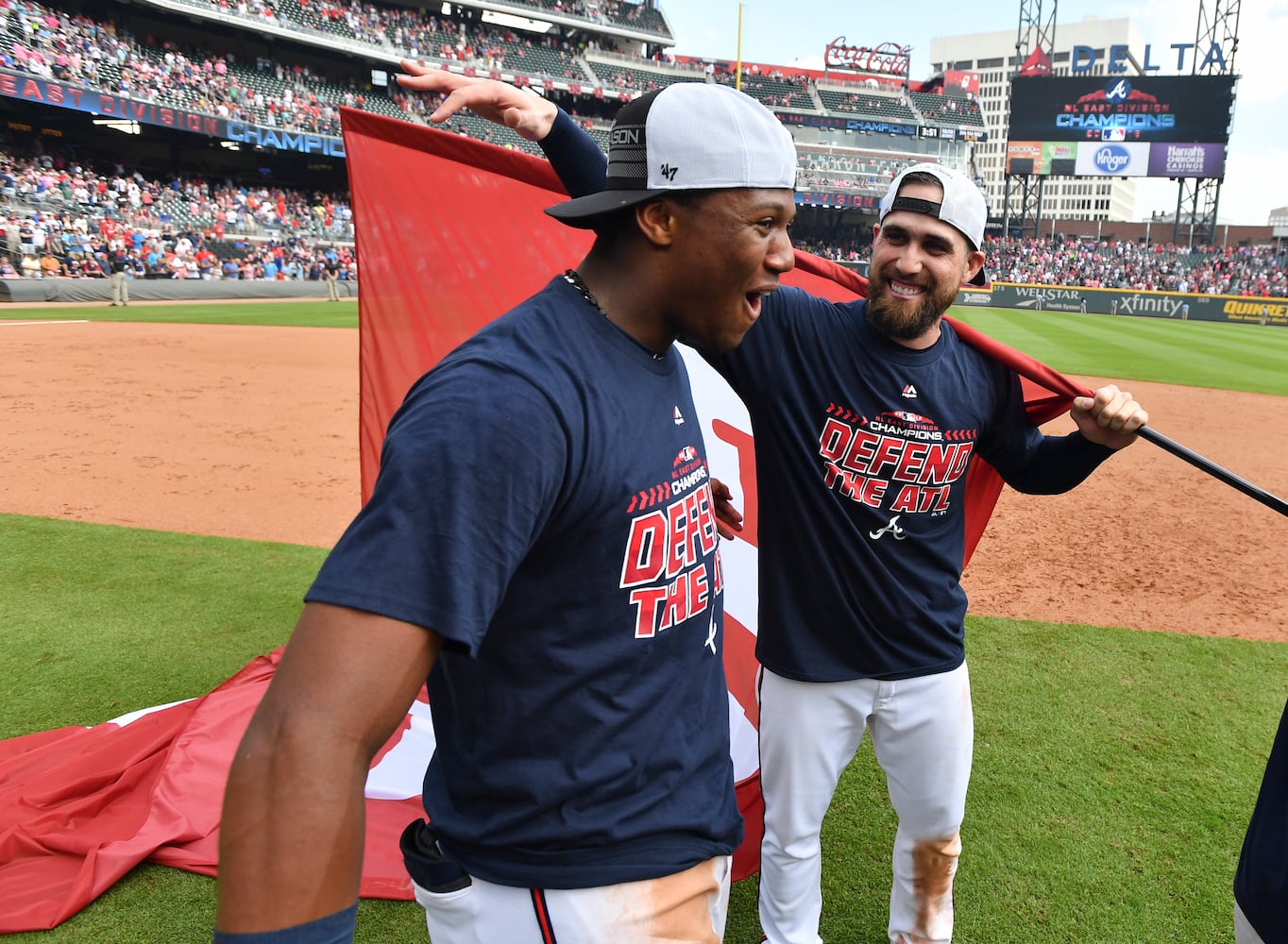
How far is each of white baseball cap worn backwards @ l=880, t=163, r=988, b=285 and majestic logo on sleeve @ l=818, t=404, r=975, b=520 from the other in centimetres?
66

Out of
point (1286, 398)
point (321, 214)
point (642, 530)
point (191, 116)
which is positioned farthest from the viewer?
point (321, 214)

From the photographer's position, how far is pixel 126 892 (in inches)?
125

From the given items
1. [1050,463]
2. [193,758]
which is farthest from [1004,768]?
[193,758]

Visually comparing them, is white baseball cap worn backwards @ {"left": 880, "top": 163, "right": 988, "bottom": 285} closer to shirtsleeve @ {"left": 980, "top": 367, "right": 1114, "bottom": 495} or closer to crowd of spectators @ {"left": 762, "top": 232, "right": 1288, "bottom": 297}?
shirtsleeve @ {"left": 980, "top": 367, "right": 1114, "bottom": 495}

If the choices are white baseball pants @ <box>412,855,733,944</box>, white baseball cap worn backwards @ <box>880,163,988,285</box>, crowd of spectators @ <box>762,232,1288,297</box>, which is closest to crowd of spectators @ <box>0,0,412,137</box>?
crowd of spectators @ <box>762,232,1288,297</box>

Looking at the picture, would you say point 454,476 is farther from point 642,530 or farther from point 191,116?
point 191,116

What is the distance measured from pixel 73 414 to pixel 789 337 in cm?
1164

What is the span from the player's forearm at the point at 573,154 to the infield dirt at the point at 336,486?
16.0ft

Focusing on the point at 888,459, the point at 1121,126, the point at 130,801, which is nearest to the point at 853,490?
the point at 888,459

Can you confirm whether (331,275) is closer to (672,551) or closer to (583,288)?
(583,288)

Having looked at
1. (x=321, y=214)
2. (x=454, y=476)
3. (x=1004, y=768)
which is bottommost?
(x=1004, y=768)

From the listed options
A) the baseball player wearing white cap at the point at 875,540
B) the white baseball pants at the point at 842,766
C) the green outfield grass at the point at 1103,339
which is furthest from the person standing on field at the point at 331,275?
the white baseball pants at the point at 842,766

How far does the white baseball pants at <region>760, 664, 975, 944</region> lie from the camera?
274 centimetres

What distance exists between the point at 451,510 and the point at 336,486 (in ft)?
26.6
